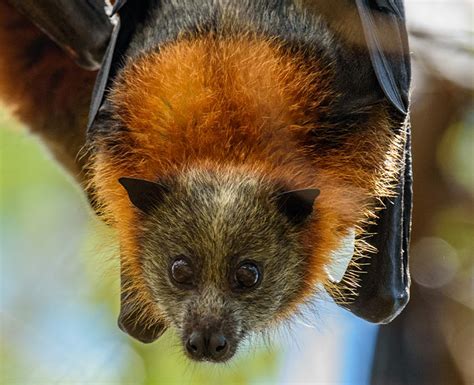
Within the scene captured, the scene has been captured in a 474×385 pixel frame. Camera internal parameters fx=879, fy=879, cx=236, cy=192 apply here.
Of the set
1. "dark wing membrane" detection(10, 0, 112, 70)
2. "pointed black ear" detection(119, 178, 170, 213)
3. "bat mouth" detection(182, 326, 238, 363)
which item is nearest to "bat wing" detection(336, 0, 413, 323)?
"pointed black ear" detection(119, 178, 170, 213)

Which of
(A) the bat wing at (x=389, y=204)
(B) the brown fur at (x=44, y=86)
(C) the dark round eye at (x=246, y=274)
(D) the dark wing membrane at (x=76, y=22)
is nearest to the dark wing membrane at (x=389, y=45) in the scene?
(A) the bat wing at (x=389, y=204)

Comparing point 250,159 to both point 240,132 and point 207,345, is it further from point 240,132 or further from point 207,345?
point 207,345

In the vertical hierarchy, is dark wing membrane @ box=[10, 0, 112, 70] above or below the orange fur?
above

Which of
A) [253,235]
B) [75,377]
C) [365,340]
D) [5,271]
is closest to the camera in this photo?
[253,235]

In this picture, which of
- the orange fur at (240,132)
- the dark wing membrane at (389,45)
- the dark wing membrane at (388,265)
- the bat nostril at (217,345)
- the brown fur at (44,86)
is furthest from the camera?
the brown fur at (44,86)

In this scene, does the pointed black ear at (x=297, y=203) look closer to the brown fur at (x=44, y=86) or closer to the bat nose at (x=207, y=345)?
the bat nose at (x=207, y=345)

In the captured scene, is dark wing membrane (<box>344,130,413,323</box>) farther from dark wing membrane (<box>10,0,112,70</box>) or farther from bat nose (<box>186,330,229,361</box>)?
dark wing membrane (<box>10,0,112,70</box>)

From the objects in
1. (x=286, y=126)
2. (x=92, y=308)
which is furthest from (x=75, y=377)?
(x=286, y=126)

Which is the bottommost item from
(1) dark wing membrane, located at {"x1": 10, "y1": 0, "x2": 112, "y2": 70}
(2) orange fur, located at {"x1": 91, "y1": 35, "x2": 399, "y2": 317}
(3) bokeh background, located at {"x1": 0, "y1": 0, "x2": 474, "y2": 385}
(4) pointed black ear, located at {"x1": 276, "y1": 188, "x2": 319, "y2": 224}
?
(3) bokeh background, located at {"x1": 0, "y1": 0, "x2": 474, "y2": 385}

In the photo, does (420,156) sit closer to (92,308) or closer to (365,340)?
(365,340)
